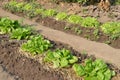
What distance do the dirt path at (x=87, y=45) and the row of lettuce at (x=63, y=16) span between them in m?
1.05

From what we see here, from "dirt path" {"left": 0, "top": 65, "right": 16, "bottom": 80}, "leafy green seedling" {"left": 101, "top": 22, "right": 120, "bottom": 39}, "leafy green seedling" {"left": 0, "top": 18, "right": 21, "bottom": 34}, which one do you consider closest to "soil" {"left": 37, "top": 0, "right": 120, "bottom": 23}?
"leafy green seedling" {"left": 101, "top": 22, "right": 120, "bottom": 39}

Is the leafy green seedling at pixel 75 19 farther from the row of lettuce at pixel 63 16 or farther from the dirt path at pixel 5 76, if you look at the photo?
the dirt path at pixel 5 76

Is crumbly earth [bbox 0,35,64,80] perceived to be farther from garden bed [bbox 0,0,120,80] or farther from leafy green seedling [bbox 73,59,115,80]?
leafy green seedling [bbox 73,59,115,80]

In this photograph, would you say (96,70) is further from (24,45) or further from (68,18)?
(68,18)

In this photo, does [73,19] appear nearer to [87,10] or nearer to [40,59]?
[87,10]

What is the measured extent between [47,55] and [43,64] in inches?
9.4

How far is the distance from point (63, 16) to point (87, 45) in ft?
10.8

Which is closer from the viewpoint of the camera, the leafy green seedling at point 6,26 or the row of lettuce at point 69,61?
the row of lettuce at point 69,61

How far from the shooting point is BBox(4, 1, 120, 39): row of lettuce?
1144 cm

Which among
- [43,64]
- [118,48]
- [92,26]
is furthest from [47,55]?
[92,26]

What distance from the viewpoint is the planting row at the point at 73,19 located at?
37.2 feet

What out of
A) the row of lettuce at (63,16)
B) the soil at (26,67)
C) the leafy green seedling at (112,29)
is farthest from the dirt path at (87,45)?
the row of lettuce at (63,16)

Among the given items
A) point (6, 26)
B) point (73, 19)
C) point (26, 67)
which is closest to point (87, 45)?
point (6, 26)

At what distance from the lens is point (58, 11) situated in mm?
14055
